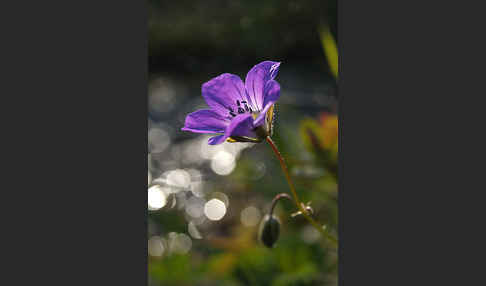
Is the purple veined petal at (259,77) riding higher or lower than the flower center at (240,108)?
higher

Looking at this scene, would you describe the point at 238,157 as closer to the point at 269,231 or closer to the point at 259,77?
the point at 269,231

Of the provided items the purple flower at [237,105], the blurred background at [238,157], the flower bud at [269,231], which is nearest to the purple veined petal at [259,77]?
the purple flower at [237,105]

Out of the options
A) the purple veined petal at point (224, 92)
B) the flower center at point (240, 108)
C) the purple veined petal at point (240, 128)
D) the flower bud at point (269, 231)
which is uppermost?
the purple veined petal at point (224, 92)

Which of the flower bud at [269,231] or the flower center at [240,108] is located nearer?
the flower center at [240,108]

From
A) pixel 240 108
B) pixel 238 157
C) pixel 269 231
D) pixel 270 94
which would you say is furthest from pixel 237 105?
pixel 238 157

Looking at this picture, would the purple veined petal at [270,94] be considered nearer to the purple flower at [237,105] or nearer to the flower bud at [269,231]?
the purple flower at [237,105]

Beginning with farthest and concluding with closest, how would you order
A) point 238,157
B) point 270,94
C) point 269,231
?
point 238,157, point 269,231, point 270,94
